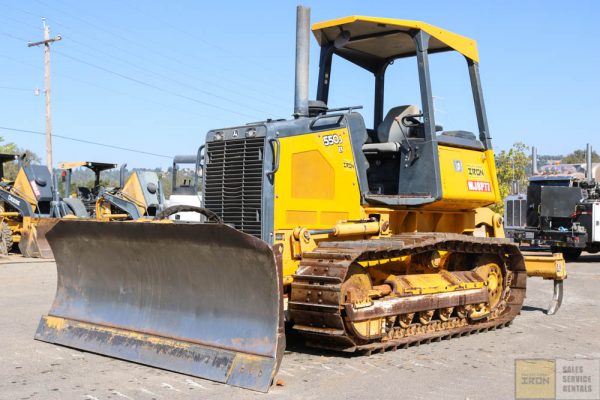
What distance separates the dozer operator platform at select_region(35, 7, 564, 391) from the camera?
626 cm

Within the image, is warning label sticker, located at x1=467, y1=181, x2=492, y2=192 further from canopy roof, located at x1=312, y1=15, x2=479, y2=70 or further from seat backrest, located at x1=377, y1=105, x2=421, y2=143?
canopy roof, located at x1=312, y1=15, x2=479, y2=70

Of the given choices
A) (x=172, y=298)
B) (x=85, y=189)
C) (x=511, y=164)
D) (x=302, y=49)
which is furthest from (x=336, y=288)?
(x=511, y=164)

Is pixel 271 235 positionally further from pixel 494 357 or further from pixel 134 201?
pixel 134 201

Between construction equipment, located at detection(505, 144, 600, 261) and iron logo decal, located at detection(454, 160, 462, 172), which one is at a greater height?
iron logo decal, located at detection(454, 160, 462, 172)

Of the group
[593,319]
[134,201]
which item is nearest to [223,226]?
[593,319]

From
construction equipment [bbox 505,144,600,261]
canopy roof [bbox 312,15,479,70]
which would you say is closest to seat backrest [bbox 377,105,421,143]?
canopy roof [bbox 312,15,479,70]

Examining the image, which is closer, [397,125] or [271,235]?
[271,235]

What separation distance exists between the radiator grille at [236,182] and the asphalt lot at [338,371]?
1454 mm

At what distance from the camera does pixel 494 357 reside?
707 cm

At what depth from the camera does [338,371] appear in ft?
20.8

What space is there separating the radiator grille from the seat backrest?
191 centimetres

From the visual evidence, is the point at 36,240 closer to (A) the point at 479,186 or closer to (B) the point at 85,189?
(B) the point at 85,189

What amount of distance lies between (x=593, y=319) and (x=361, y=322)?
4407mm

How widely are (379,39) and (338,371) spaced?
168 inches
